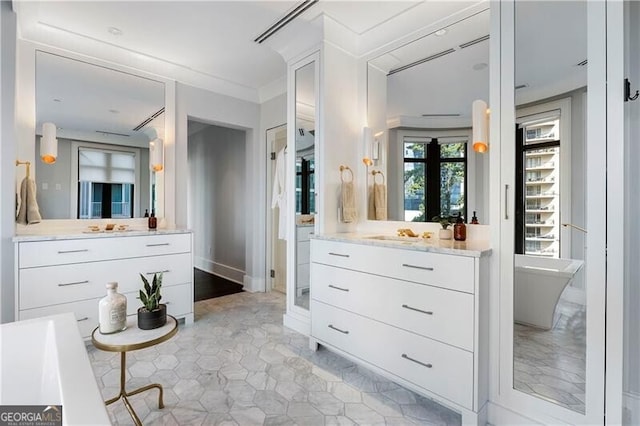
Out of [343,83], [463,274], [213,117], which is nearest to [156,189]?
[213,117]

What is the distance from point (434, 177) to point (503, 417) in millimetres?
1577

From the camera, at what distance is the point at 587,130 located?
57.5 inches

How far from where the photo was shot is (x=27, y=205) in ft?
7.96

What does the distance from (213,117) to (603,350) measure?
160 inches

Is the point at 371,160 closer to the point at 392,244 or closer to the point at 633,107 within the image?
the point at 392,244

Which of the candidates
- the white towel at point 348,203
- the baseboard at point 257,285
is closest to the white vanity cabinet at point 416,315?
the white towel at point 348,203

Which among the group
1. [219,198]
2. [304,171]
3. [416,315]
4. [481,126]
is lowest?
[416,315]

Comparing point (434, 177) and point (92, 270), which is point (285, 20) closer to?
point (434, 177)

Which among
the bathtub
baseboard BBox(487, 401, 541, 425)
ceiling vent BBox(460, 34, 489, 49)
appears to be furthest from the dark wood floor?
ceiling vent BBox(460, 34, 489, 49)

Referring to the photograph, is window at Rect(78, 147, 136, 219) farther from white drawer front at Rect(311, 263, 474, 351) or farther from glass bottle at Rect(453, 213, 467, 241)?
glass bottle at Rect(453, 213, 467, 241)

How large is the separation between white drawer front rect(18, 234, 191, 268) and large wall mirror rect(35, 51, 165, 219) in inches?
24.5

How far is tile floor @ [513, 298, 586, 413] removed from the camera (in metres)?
1.47

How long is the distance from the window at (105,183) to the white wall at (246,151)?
462 mm

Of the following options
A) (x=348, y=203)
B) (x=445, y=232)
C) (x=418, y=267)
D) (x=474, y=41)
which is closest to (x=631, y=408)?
(x=418, y=267)
